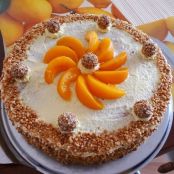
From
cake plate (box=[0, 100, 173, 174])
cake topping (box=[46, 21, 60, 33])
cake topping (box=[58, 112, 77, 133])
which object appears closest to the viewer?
cake topping (box=[58, 112, 77, 133])

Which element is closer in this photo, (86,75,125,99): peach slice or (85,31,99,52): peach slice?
(86,75,125,99): peach slice

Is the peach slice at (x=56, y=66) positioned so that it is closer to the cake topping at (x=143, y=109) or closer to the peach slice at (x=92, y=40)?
the peach slice at (x=92, y=40)

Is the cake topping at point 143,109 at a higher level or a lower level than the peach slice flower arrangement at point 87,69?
lower

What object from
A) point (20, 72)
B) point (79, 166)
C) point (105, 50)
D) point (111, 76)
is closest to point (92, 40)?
point (105, 50)

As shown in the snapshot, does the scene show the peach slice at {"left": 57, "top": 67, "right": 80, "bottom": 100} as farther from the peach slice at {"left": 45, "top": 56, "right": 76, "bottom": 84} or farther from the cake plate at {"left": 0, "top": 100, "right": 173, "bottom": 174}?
the cake plate at {"left": 0, "top": 100, "right": 173, "bottom": 174}

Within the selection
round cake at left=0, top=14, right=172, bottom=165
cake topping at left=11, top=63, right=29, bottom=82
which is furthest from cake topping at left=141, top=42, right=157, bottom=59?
cake topping at left=11, top=63, right=29, bottom=82

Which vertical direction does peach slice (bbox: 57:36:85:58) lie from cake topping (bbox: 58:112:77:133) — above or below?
above

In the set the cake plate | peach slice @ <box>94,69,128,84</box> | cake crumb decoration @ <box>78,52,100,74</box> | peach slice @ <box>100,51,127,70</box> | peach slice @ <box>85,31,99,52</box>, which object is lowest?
the cake plate

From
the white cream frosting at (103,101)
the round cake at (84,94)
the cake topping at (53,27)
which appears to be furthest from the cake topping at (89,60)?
the cake topping at (53,27)
